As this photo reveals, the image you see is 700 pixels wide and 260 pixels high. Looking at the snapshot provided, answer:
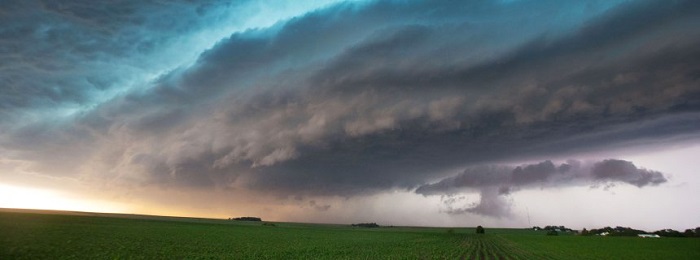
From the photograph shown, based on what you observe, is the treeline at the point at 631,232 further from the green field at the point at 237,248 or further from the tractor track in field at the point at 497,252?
the tractor track in field at the point at 497,252

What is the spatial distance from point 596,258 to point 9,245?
218 ft

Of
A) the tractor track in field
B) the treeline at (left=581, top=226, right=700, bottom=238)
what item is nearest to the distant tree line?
the treeline at (left=581, top=226, right=700, bottom=238)

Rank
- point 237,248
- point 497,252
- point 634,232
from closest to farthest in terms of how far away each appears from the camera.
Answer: point 237,248, point 497,252, point 634,232

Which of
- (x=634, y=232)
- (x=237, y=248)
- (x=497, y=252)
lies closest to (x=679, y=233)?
(x=634, y=232)

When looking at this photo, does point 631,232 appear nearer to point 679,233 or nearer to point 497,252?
point 679,233

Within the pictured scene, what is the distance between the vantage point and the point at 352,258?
41.3 metres

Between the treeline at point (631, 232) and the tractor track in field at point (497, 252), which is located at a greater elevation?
the treeline at point (631, 232)

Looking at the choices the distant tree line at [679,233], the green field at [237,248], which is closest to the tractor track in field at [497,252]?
the green field at [237,248]

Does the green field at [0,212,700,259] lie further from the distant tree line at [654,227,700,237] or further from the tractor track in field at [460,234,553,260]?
the distant tree line at [654,227,700,237]

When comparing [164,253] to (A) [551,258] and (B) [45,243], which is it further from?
(A) [551,258]

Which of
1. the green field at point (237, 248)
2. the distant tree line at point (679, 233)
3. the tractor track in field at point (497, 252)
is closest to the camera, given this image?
the green field at point (237, 248)

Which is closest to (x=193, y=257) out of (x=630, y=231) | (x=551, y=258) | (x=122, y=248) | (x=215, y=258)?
(x=215, y=258)

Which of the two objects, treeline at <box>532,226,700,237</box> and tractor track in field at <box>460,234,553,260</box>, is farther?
treeline at <box>532,226,700,237</box>

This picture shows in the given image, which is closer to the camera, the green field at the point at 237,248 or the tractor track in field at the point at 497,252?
the green field at the point at 237,248
